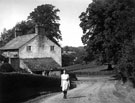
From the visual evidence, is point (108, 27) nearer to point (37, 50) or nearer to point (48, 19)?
point (37, 50)

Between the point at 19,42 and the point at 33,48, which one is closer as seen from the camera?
the point at 33,48

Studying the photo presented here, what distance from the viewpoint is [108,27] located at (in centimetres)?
5606

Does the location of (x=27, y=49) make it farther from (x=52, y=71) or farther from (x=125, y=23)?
(x=125, y=23)

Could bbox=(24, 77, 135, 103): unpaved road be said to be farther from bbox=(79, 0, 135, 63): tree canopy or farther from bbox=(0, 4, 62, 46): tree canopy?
bbox=(0, 4, 62, 46): tree canopy

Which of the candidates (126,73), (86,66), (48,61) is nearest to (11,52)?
(48,61)

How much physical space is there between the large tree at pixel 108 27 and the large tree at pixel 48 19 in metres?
30.7

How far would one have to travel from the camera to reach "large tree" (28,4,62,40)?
94.3 metres

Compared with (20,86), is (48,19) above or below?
above

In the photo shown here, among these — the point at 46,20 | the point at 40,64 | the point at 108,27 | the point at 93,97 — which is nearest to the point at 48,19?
the point at 46,20

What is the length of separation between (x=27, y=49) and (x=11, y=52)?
11.7 feet

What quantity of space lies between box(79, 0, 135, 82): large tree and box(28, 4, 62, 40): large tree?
101 feet

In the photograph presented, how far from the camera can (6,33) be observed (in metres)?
123

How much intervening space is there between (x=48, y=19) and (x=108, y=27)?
4139 cm

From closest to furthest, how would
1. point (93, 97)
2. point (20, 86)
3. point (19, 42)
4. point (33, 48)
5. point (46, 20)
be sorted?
point (20, 86) < point (93, 97) < point (33, 48) < point (19, 42) < point (46, 20)
